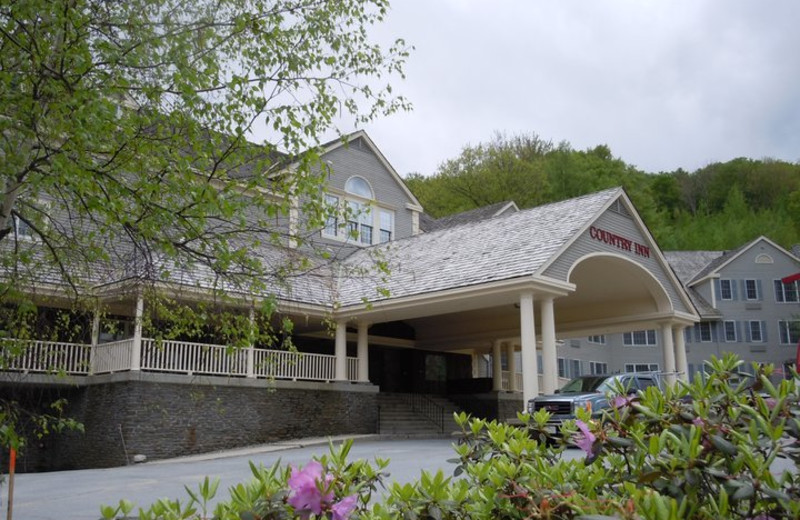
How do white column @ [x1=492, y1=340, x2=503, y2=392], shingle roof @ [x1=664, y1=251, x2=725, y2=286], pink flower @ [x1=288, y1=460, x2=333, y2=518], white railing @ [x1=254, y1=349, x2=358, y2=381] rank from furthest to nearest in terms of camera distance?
shingle roof @ [x1=664, y1=251, x2=725, y2=286] < white column @ [x1=492, y1=340, x2=503, y2=392] < white railing @ [x1=254, y1=349, x2=358, y2=381] < pink flower @ [x1=288, y1=460, x2=333, y2=518]

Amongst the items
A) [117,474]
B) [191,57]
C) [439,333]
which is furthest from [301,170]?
[439,333]

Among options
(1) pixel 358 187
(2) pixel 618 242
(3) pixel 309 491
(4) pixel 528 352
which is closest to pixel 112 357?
(4) pixel 528 352

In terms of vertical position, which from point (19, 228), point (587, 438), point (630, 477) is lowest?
point (630, 477)

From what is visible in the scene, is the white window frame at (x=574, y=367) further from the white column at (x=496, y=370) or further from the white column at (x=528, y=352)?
the white column at (x=528, y=352)

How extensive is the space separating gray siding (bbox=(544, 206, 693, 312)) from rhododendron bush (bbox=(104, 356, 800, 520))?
15388 mm

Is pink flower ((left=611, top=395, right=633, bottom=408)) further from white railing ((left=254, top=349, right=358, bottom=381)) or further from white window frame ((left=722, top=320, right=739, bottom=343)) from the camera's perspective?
white window frame ((left=722, top=320, right=739, bottom=343))

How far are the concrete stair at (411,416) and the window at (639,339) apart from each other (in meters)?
26.4

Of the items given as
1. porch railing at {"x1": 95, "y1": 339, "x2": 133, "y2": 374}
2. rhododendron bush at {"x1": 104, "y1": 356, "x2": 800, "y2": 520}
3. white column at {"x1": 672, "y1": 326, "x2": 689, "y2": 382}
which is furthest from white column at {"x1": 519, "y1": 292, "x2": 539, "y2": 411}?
rhododendron bush at {"x1": 104, "y1": 356, "x2": 800, "y2": 520}

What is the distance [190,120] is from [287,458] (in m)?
10.9

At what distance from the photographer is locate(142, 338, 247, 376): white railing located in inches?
730

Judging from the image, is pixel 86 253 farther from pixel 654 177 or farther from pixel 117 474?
pixel 654 177

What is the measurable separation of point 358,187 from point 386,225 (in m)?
2.09

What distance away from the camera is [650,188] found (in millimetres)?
71875

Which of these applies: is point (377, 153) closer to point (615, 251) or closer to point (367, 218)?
point (367, 218)
